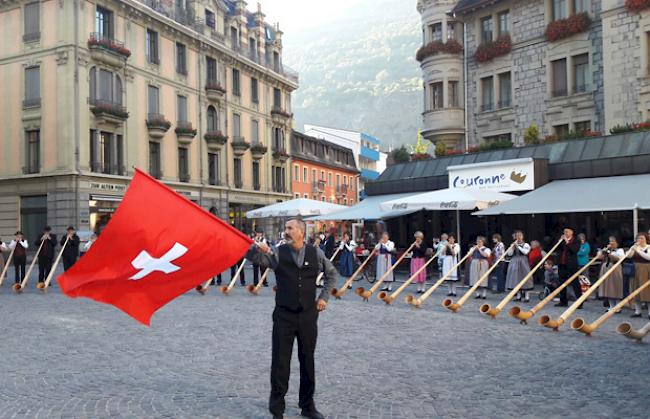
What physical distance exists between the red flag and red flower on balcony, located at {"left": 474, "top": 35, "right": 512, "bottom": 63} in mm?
25329

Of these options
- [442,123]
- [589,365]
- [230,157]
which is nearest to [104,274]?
[589,365]

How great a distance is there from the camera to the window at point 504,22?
29.5m

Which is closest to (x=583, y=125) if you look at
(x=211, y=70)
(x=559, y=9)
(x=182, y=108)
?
(x=559, y=9)

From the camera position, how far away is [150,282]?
680cm

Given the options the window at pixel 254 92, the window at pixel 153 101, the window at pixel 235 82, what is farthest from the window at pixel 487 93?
the window at pixel 254 92

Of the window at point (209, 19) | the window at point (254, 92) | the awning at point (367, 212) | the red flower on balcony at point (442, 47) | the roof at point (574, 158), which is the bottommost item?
the awning at point (367, 212)

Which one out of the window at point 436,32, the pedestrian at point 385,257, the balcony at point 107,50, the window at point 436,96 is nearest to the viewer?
the pedestrian at point 385,257

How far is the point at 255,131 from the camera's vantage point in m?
51.7

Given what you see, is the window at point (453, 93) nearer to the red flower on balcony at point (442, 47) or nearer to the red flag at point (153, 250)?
the red flower on balcony at point (442, 47)

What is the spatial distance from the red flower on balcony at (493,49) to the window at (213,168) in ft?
73.0

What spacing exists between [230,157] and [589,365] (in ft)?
135

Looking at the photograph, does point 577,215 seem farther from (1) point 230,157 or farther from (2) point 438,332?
(1) point 230,157

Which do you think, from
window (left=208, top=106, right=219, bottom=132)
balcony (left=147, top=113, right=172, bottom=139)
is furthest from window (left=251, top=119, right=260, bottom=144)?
balcony (left=147, top=113, right=172, bottom=139)

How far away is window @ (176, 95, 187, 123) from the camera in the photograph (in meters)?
42.5
